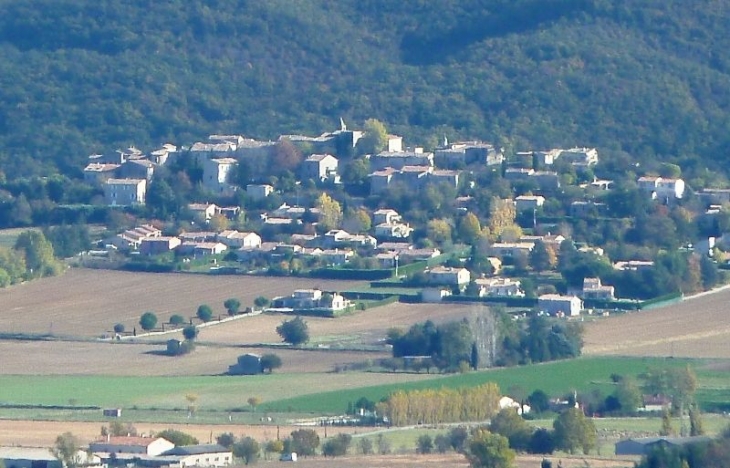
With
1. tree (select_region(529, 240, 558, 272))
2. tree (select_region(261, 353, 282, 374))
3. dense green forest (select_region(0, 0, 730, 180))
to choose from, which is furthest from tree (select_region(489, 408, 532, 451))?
dense green forest (select_region(0, 0, 730, 180))

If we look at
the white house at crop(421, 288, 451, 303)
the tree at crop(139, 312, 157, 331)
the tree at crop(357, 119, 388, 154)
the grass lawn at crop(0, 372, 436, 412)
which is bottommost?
the grass lawn at crop(0, 372, 436, 412)

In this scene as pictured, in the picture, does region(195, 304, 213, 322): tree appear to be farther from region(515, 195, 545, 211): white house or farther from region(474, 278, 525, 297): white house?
region(515, 195, 545, 211): white house

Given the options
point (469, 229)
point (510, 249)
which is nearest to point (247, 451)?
point (510, 249)

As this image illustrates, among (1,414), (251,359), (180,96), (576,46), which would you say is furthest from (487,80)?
(1,414)

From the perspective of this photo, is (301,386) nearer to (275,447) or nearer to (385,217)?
(275,447)

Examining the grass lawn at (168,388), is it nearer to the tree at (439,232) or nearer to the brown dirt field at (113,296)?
the brown dirt field at (113,296)

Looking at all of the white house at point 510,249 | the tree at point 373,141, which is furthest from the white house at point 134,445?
the tree at point 373,141

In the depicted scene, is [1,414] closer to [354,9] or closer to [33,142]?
[33,142]
